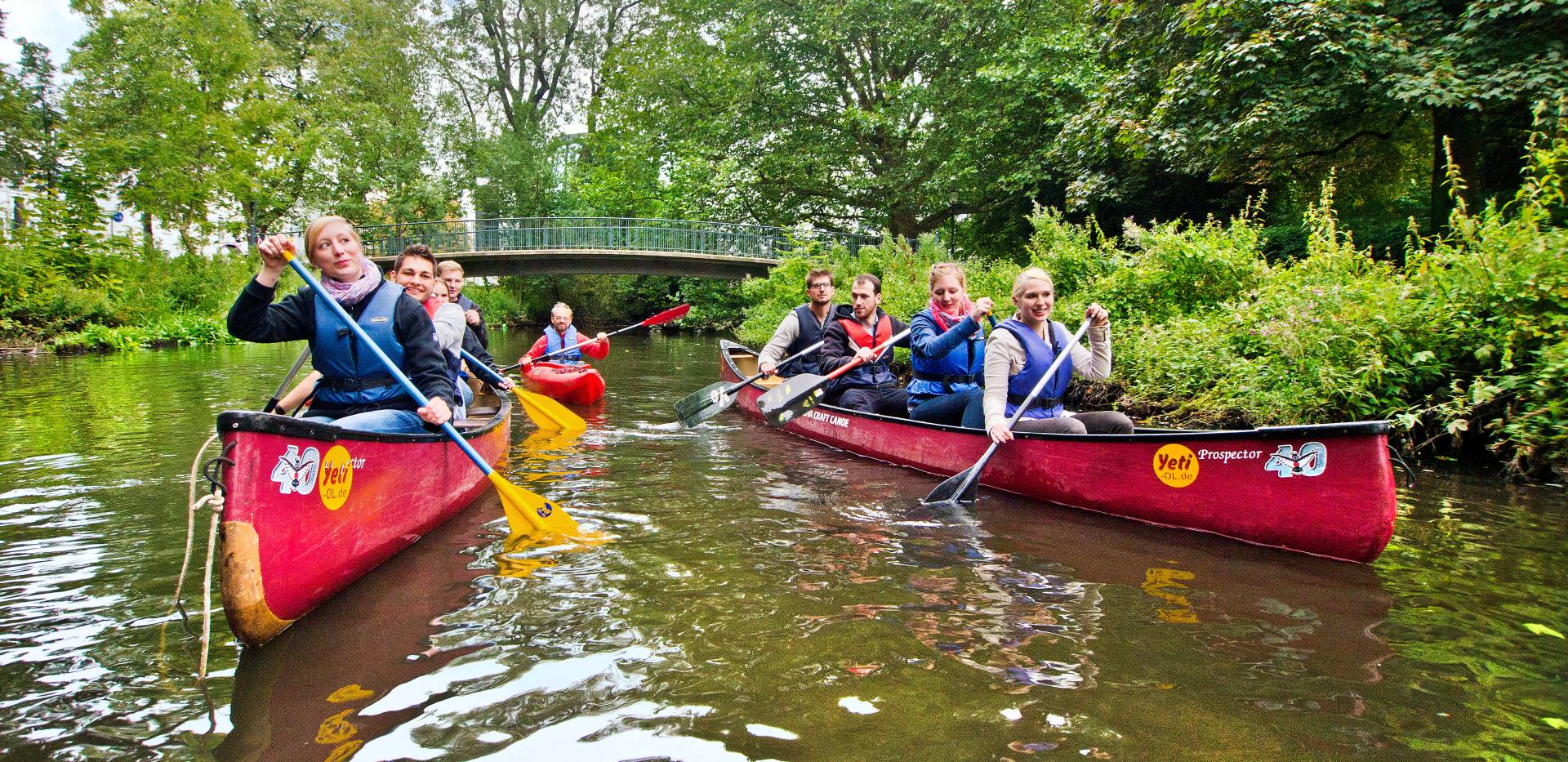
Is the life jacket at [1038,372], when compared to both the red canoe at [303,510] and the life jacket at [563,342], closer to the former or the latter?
the red canoe at [303,510]

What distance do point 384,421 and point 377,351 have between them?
40 centimetres

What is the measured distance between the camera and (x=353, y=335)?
159 inches

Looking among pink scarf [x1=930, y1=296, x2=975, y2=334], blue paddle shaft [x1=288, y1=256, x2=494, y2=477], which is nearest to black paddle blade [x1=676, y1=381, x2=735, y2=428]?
pink scarf [x1=930, y1=296, x2=975, y2=334]

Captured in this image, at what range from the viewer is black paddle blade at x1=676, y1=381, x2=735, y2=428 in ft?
25.7

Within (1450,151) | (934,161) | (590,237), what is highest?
(934,161)

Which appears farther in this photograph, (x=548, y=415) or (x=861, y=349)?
(x=548, y=415)

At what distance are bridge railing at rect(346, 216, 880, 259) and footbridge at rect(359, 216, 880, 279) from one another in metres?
0.02

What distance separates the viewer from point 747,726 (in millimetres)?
2465

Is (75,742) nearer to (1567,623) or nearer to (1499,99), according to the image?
(1567,623)

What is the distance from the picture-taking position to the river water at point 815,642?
242 cm

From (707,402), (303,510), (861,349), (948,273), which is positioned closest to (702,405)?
(707,402)

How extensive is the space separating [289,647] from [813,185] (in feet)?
67.6

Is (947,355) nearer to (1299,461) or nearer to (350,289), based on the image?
(1299,461)

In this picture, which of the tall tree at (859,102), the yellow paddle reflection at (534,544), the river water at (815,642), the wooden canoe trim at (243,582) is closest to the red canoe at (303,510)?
the wooden canoe trim at (243,582)
